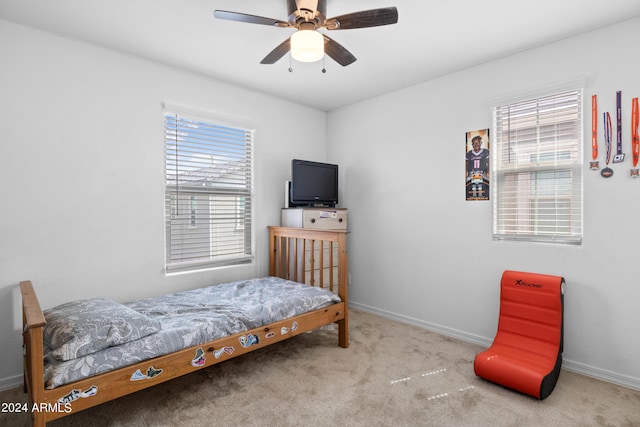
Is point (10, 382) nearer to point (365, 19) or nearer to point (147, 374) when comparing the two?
point (147, 374)

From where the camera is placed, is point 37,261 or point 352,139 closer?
point 37,261

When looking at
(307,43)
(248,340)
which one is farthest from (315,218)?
(307,43)

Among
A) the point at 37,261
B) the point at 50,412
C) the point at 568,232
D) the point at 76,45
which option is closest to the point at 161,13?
the point at 76,45

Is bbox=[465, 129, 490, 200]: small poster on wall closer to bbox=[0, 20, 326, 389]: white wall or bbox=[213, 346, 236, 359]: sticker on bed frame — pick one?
bbox=[213, 346, 236, 359]: sticker on bed frame

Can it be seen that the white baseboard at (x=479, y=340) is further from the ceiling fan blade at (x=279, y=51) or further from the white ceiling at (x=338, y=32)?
the ceiling fan blade at (x=279, y=51)

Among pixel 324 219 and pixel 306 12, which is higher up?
pixel 306 12

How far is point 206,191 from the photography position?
3.16 meters

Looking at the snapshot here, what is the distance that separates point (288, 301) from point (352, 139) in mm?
2175

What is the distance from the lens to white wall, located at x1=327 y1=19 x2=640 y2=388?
2242mm

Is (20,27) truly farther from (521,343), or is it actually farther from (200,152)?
(521,343)

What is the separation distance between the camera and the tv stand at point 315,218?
11.2ft

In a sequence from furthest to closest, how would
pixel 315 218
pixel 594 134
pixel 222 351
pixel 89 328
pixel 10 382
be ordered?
pixel 315 218
pixel 594 134
pixel 10 382
pixel 222 351
pixel 89 328

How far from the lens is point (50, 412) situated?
4.82 feet

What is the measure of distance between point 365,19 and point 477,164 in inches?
66.4
